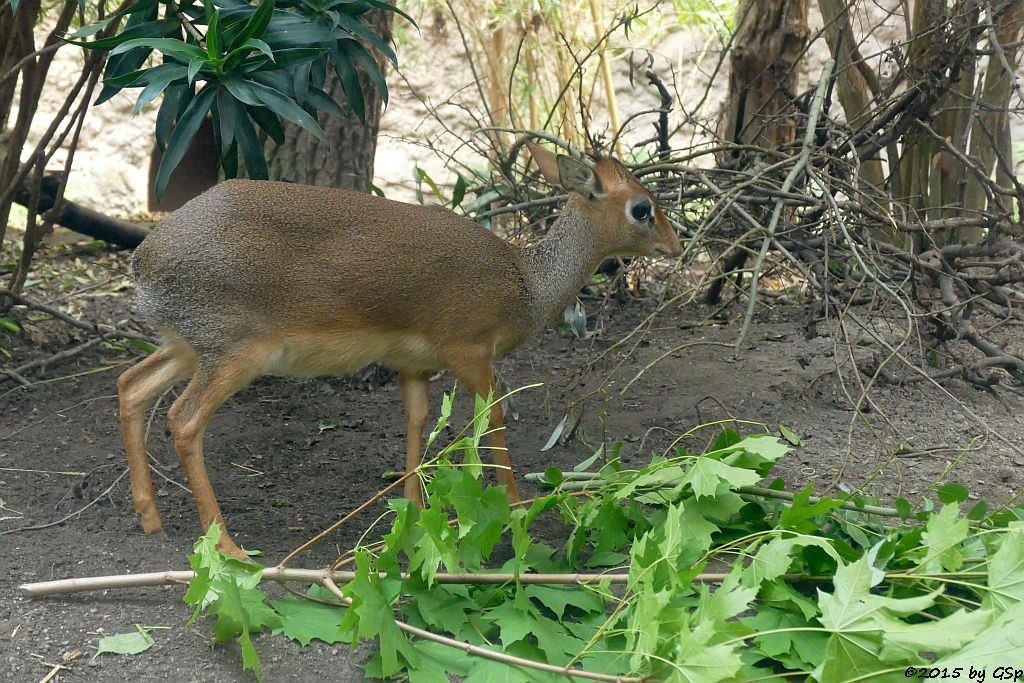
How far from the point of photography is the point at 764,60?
589cm

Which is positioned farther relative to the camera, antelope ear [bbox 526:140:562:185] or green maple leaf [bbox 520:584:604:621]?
antelope ear [bbox 526:140:562:185]

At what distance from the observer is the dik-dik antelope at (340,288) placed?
343 cm

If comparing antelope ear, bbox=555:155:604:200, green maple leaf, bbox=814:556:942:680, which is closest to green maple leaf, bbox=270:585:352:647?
green maple leaf, bbox=814:556:942:680

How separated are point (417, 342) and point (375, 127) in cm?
223

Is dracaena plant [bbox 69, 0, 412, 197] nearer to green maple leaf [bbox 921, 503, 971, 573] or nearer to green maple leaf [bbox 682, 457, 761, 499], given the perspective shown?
green maple leaf [bbox 682, 457, 761, 499]

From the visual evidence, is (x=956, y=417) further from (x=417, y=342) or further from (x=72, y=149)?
(x=72, y=149)

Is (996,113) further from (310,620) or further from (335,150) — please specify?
(310,620)

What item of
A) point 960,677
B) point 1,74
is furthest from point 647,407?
point 1,74

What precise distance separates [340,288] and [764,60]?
11.6 ft

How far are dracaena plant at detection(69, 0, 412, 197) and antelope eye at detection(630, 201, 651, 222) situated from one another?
124cm

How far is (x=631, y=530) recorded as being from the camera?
341 cm

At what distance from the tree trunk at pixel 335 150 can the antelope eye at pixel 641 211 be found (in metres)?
1.90

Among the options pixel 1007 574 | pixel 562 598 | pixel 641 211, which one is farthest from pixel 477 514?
pixel 641 211

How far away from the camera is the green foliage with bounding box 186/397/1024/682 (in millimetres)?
2180
